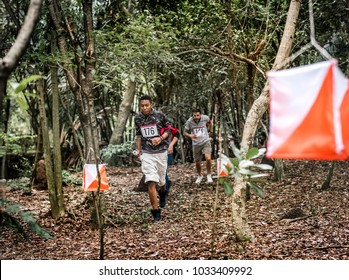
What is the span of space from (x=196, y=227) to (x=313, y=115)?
340cm

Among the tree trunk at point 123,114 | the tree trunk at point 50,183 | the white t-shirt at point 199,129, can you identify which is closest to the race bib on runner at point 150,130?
the tree trunk at point 50,183

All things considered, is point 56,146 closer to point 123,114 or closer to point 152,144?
point 152,144

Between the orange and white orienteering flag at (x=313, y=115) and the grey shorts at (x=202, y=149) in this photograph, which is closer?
the orange and white orienteering flag at (x=313, y=115)

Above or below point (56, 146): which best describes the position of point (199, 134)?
below

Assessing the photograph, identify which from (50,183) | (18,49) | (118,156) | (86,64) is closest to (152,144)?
(86,64)

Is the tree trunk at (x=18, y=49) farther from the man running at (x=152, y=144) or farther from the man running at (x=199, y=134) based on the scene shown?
the man running at (x=199, y=134)

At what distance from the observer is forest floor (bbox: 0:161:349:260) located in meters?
4.44

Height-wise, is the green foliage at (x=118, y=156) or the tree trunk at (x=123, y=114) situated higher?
the tree trunk at (x=123, y=114)

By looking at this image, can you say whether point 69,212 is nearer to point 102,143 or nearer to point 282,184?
point 282,184

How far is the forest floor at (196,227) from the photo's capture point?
4441 mm

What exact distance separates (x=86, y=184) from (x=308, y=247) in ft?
7.39

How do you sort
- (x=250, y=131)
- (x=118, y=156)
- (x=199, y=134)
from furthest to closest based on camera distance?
(x=118, y=156) < (x=199, y=134) < (x=250, y=131)

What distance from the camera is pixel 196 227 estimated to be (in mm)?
5574

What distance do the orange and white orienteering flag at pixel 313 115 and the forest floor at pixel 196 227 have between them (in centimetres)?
166
